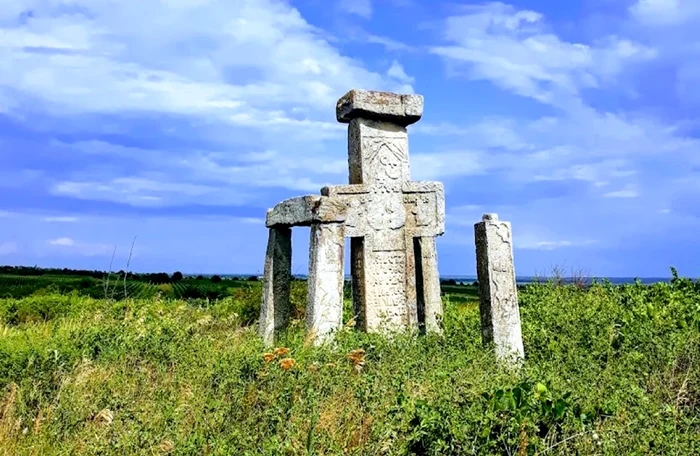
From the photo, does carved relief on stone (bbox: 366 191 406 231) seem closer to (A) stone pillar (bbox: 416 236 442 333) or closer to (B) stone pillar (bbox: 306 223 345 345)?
(A) stone pillar (bbox: 416 236 442 333)

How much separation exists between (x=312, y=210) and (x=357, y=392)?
3.77 m

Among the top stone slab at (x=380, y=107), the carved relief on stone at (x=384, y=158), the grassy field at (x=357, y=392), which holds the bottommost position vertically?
the grassy field at (x=357, y=392)

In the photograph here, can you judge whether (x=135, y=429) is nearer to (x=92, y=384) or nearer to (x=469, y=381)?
(x=92, y=384)

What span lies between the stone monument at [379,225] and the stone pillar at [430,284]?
0.05 feet

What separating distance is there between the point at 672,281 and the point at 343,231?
24.7 ft

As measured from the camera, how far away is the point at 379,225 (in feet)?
32.7

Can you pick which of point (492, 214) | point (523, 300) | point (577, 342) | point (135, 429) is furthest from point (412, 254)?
point (135, 429)

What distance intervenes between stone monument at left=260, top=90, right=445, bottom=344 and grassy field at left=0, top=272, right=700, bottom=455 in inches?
31.6

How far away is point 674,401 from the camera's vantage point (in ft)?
23.0

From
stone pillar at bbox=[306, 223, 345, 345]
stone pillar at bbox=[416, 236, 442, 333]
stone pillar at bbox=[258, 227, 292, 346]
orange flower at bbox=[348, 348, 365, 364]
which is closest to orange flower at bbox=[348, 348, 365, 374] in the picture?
orange flower at bbox=[348, 348, 365, 364]

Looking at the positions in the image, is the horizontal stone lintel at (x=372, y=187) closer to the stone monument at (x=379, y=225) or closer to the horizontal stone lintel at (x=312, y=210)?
the stone monument at (x=379, y=225)

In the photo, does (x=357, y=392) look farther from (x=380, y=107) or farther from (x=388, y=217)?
(x=380, y=107)

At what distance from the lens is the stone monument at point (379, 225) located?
32.0ft

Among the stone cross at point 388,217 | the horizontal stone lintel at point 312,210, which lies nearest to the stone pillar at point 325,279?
the horizontal stone lintel at point 312,210
